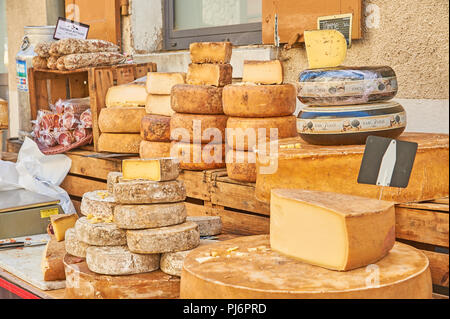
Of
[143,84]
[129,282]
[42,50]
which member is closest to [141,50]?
[42,50]

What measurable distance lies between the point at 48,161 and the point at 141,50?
4.07 feet

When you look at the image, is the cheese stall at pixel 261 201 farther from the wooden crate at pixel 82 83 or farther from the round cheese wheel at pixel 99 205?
the wooden crate at pixel 82 83

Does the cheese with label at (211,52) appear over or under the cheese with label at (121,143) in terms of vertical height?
over

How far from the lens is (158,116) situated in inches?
116

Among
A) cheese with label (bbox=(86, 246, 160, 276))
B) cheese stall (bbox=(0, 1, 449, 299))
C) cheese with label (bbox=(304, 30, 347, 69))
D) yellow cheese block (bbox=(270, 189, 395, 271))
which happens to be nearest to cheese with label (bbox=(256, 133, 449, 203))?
cheese stall (bbox=(0, 1, 449, 299))

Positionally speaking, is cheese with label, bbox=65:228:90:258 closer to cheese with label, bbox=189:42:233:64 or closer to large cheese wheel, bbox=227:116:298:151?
large cheese wheel, bbox=227:116:298:151

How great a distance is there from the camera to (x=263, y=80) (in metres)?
2.48

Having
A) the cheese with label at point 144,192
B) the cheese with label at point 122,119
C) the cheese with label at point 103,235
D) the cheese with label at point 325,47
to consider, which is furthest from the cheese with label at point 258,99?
the cheese with label at point 122,119

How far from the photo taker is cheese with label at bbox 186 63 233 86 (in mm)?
2643

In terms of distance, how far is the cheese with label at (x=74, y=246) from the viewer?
2.11 metres

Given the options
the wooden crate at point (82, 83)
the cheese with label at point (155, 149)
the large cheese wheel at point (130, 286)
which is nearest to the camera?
the large cheese wheel at point (130, 286)

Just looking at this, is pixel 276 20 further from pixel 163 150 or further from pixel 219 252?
pixel 219 252

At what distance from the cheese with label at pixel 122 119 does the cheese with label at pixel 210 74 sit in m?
0.58
